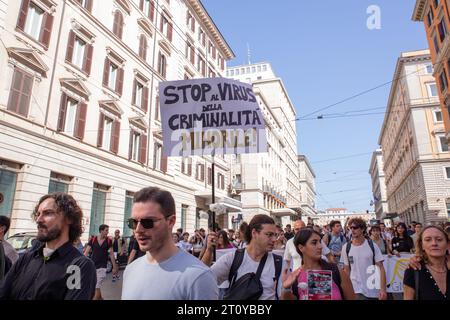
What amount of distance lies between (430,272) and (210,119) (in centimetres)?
355

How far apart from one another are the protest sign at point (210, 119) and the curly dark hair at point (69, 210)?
2370mm

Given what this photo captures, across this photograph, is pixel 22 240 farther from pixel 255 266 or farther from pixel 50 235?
pixel 255 266

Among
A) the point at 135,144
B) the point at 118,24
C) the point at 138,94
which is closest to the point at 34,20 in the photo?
the point at 118,24

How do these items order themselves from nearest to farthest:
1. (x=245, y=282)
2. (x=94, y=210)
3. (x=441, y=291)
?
(x=441, y=291)
(x=245, y=282)
(x=94, y=210)

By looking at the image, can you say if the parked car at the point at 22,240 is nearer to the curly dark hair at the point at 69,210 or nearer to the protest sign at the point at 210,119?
the protest sign at the point at 210,119

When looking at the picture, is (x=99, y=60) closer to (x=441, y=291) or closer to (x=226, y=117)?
(x=226, y=117)

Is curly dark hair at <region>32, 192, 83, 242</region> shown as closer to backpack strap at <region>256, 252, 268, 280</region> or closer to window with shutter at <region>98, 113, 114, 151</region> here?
backpack strap at <region>256, 252, 268, 280</region>

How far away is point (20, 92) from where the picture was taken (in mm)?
13219

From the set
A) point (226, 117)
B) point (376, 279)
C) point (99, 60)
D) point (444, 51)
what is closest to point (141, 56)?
point (99, 60)

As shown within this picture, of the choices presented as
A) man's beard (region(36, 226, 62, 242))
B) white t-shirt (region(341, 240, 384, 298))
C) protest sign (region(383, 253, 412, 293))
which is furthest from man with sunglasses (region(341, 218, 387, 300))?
man's beard (region(36, 226, 62, 242))

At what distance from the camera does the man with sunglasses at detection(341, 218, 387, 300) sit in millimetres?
4746

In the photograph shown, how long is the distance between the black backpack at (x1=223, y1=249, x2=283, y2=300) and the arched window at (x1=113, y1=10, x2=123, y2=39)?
779 inches

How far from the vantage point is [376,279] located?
4.75 m

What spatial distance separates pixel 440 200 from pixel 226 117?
37.7m
